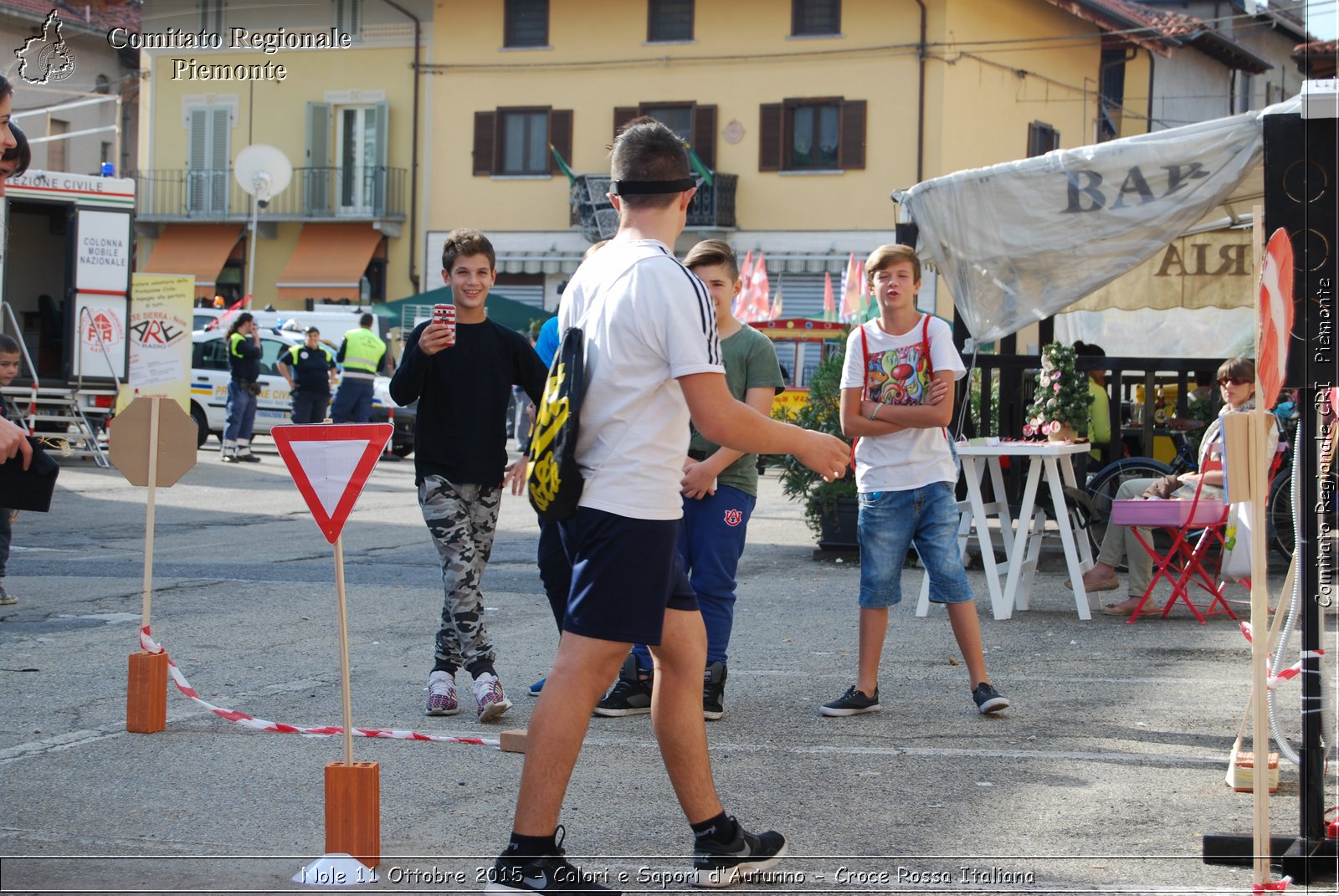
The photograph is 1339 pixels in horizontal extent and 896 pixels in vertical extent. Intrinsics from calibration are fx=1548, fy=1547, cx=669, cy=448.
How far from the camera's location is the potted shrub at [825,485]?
11461 millimetres

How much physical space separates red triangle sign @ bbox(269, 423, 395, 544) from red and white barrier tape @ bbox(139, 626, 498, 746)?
125 cm

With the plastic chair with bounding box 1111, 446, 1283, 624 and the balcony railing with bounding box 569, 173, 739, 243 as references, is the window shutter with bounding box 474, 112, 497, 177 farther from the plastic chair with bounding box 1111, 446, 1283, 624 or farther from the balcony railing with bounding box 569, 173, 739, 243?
the plastic chair with bounding box 1111, 446, 1283, 624

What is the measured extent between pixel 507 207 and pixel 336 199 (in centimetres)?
447

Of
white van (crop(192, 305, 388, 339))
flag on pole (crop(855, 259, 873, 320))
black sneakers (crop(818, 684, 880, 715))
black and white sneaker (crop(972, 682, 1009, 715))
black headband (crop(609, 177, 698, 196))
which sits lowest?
black sneakers (crop(818, 684, 880, 715))

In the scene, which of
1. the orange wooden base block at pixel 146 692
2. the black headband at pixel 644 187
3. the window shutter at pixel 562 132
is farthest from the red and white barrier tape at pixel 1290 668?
the window shutter at pixel 562 132

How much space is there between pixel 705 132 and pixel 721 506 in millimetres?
29716

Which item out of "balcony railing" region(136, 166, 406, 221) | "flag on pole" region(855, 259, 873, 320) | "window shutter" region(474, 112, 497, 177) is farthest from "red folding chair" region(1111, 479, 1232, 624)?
"balcony railing" region(136, 166, 406, 221)

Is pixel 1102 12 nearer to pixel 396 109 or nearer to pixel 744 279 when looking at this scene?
pixel 744 279

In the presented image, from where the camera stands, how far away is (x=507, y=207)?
1451 inches

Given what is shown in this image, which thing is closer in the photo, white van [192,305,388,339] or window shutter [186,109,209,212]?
white van [192,305,388,339]

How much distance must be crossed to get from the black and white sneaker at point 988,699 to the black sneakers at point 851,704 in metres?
0.40

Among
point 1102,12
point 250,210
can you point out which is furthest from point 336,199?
point 1102,12

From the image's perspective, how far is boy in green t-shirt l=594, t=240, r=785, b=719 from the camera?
603 cm

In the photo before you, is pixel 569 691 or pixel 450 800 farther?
pixel 450 800
